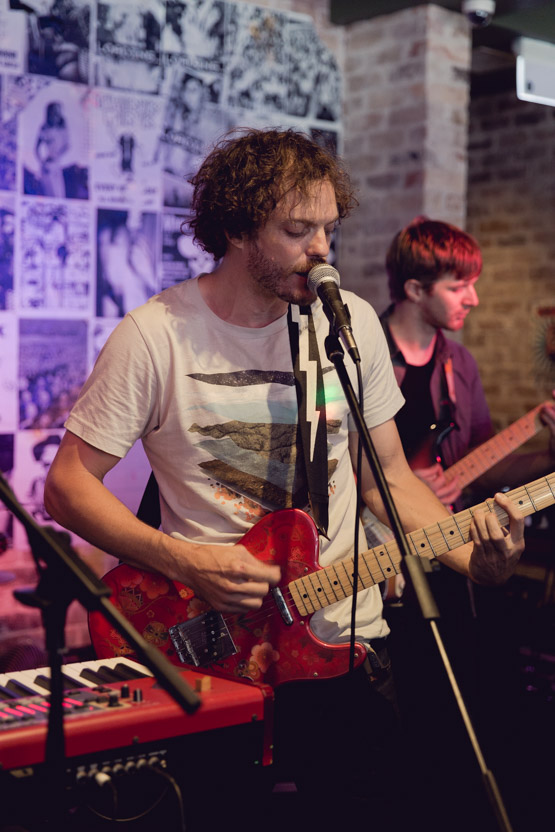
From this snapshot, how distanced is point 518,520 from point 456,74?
3.15m

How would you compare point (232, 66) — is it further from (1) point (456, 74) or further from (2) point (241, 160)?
(2) point (241, 160)

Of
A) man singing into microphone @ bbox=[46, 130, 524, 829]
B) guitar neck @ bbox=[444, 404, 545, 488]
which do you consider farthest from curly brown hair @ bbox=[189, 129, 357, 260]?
guitar neck @ bbox=[444, 404, 545, 488]

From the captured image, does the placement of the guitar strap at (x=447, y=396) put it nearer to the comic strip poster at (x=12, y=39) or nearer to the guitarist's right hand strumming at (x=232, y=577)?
the guitarist's right hand strumming at (x=232, y=577)

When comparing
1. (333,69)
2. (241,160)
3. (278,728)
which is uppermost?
(333,69)

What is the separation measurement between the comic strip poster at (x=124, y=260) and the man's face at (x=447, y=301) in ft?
4.17

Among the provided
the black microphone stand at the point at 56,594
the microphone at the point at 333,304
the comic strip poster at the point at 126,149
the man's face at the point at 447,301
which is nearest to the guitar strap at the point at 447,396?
the man's face at the point at 447,301

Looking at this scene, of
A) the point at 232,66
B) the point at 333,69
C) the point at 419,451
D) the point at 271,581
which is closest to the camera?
the point at 271,581

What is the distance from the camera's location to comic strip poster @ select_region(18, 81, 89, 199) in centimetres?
377

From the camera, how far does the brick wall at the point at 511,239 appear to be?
687cm

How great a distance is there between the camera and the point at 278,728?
208cm

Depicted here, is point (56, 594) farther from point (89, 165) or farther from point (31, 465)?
point (89, 165)

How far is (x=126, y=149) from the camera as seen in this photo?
13.2 feet

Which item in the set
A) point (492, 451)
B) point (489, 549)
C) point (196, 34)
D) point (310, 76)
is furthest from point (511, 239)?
point (489, 549)

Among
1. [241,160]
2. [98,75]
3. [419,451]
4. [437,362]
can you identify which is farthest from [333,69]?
[241,160]
